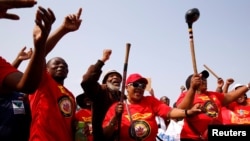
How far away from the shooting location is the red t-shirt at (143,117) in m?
4.97

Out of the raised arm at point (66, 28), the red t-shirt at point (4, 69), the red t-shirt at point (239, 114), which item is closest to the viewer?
the red t-shirt at point (4, 69)

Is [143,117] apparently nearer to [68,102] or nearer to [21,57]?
[68,102]

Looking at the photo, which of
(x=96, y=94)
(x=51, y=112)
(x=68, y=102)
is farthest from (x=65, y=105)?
(x=96, y=94)

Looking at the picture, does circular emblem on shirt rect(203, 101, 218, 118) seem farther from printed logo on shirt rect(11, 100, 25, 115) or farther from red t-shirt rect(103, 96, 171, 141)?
printed logo on shirt rect(11, 100, 25, 115)

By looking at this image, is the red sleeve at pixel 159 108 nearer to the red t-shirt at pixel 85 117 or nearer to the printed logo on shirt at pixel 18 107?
the red t-shirt at pixel 85 117

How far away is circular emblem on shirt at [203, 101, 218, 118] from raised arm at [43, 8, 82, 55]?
348 centimetres

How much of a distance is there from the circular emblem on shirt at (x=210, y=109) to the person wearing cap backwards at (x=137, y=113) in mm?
997

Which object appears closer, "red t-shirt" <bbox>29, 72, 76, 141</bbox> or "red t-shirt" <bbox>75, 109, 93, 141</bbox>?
"red t-shirt" <bbox>29, 72, 76, 141</bbox>

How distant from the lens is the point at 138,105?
17.7 feet

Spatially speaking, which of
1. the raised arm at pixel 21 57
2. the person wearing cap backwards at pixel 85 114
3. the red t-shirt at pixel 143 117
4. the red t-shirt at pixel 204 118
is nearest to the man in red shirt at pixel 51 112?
the person wearing cap backwards at pixel 85 114

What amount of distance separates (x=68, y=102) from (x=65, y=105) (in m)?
0.06

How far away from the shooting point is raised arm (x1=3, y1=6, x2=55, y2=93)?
228 centimetres

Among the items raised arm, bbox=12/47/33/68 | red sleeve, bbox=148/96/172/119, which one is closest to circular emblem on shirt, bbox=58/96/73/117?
raised arm, bbox=12/47/33/68

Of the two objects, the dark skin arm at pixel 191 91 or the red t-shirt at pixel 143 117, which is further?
the dark skin arm at pixel 191 91
